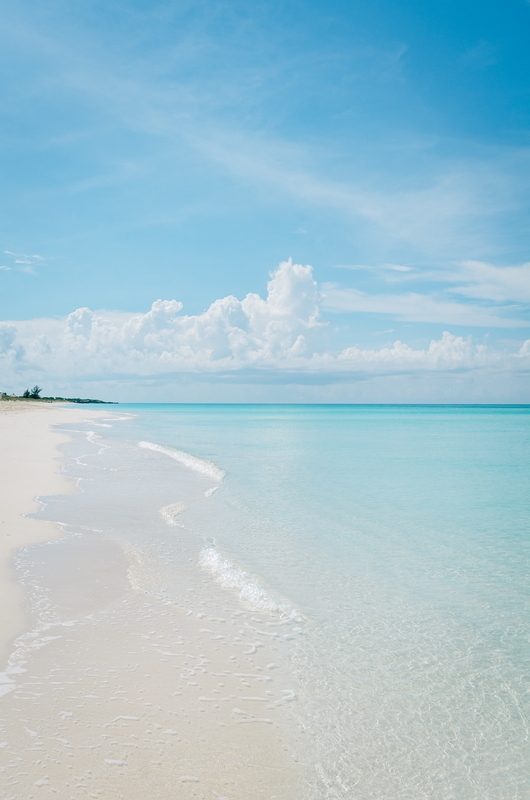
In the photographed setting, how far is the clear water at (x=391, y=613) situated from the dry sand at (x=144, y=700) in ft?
1.18

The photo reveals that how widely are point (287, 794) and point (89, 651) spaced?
2.72 metres

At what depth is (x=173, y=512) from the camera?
13016 millimetres

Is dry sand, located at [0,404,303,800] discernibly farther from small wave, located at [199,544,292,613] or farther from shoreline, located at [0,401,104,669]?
small wave, located at [199,544,292,613]

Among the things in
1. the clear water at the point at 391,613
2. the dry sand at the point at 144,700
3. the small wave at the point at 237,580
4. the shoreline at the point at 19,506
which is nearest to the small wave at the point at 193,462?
the clear water at the point at 391,613

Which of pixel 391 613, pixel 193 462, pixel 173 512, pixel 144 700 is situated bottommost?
pixel 193 462

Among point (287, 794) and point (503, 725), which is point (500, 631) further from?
point (287, 794)

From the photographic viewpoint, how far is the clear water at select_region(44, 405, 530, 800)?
4.20m

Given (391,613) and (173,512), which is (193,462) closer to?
(173,512)

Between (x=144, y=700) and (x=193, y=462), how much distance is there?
1894cm

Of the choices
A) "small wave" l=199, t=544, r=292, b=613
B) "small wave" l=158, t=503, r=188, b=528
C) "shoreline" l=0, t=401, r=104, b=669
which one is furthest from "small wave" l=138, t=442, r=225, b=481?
"small wave" l=199, t=544, r=292, b=613

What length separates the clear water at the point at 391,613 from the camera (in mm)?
4195

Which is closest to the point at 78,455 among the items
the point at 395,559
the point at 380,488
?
the point at 380,488

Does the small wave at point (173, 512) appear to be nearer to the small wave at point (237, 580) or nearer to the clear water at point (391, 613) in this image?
the clear water at point (391, 613)

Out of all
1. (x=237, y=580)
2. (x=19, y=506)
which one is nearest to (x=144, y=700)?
(x=237, y=580)
